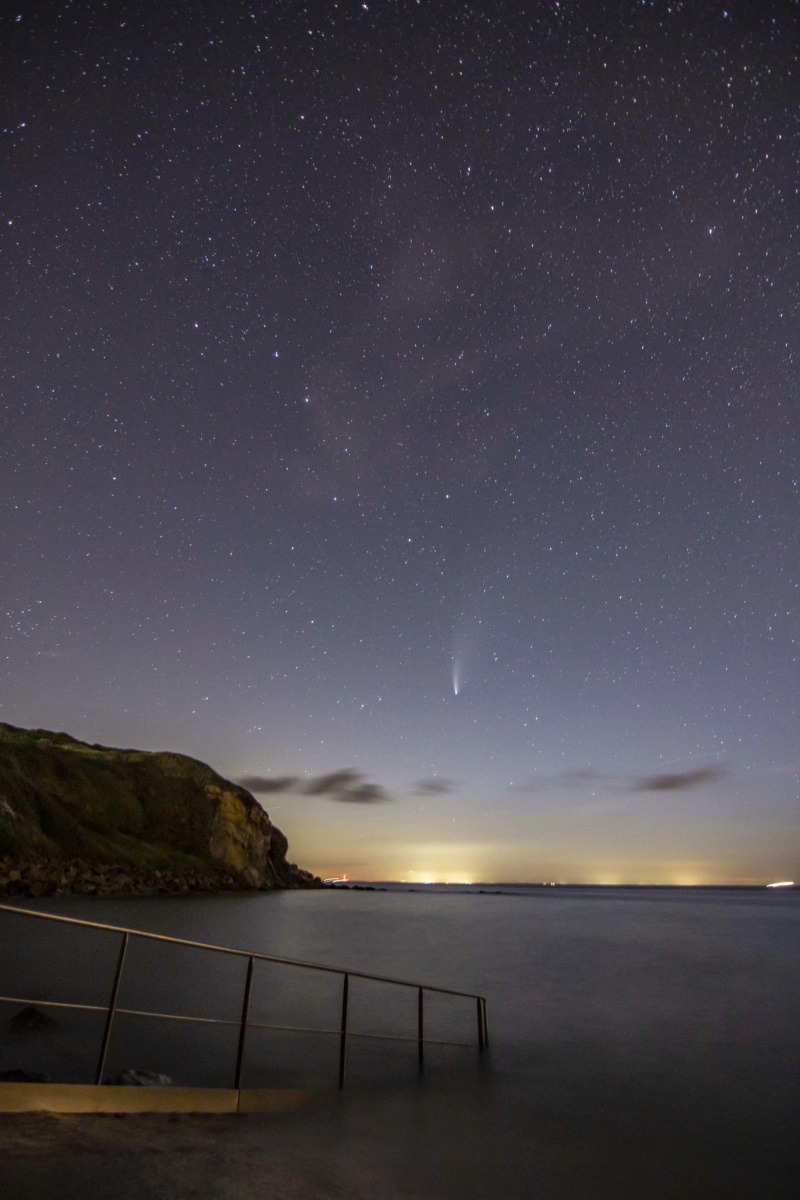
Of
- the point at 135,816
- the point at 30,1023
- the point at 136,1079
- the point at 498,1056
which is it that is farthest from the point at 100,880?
the point at 136,1079

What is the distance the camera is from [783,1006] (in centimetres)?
2448

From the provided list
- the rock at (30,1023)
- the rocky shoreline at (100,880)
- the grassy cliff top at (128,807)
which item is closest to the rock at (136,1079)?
the rock at (30,1023)

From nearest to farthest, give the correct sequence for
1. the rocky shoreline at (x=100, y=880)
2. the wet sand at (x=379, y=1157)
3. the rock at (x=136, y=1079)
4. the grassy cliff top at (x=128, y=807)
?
the wet sand at (x=379, y=1157), the rock at (x=136, y=1079), the rocky shoreline at (x=100, y=880), the grassy cliff top at (x=128, y=807)

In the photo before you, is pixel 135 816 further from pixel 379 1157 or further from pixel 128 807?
pixel 379 1157

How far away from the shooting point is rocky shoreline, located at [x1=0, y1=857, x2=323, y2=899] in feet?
183

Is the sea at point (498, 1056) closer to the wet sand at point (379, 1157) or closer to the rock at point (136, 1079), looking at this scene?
the wet sand at point (379, 1157)

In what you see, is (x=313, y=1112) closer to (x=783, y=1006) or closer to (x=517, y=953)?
(x=783, y=1006)

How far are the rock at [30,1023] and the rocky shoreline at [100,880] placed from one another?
1624 inches

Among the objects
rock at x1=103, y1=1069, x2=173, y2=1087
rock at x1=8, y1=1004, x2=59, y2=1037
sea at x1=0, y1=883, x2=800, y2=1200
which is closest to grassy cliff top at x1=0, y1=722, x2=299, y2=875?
sea at x1=0, y1=883, x2=800, y2=1200

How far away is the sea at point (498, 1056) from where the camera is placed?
771 centimetres

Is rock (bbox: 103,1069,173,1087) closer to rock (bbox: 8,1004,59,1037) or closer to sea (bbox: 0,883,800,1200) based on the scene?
sea (bbox: 0,883,800,1200)

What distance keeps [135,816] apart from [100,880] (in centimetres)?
2624

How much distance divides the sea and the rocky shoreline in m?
19.1

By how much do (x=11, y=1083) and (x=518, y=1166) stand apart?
5.49 metres
